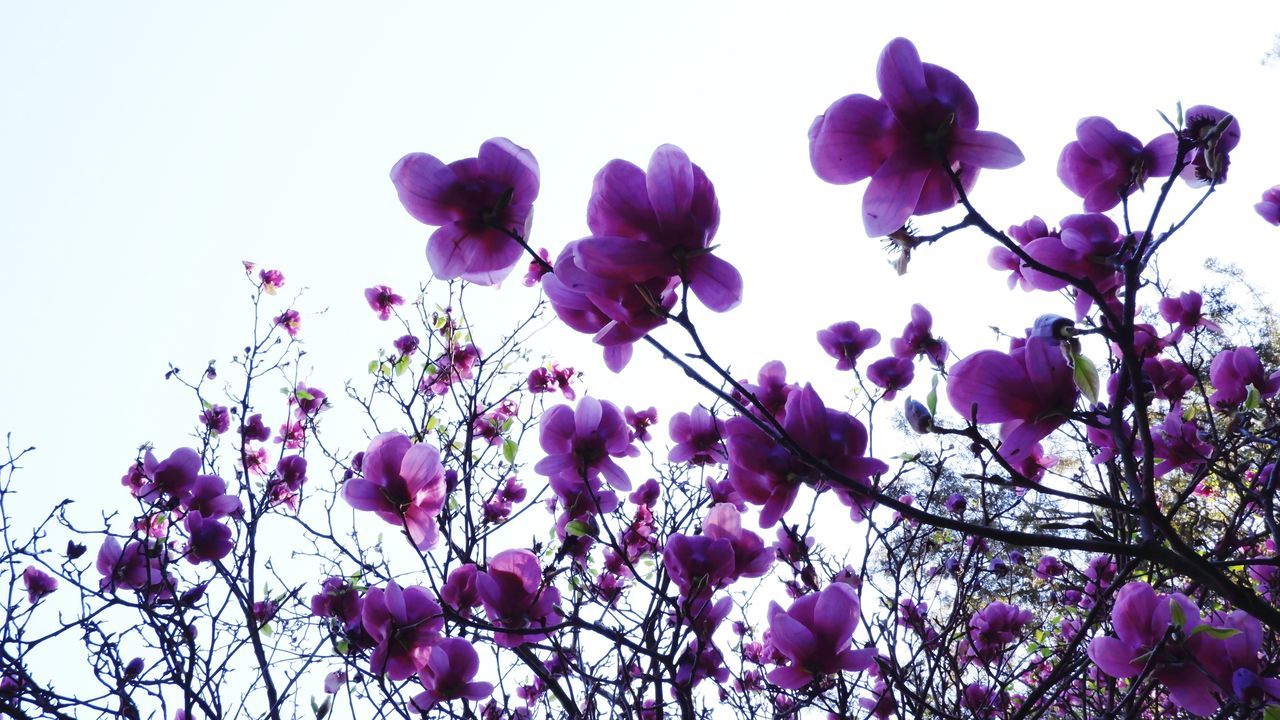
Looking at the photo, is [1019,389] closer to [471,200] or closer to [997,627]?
[471,200]

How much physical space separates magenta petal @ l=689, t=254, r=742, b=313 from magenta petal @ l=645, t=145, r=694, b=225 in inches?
2.7

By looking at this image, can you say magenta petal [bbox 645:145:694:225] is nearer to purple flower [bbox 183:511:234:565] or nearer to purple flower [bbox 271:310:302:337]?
purple flower [bbox 183:511:234:565]

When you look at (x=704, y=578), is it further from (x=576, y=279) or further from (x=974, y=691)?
(x=974, y=691)

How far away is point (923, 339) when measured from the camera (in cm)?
211

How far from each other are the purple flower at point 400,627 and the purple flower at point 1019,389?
1.02 meters

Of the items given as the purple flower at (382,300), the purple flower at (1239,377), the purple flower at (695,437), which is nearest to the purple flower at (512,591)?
the purple flower at (695,437)

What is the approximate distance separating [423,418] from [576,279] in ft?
7.92

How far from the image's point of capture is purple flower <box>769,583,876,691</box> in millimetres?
1131

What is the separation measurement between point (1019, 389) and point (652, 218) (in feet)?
1.58

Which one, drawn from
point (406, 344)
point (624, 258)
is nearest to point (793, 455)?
point (624, 258)

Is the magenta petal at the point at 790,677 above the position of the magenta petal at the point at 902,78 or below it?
below

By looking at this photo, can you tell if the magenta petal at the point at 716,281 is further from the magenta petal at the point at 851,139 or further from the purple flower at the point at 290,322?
the purple flower at the point at 290,322

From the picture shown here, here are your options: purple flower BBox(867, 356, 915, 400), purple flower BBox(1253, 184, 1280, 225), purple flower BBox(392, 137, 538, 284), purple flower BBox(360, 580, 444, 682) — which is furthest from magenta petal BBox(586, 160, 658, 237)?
purple flower BBox(1253, 184, 1280, 225)

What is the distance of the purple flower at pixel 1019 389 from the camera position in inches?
33.5
